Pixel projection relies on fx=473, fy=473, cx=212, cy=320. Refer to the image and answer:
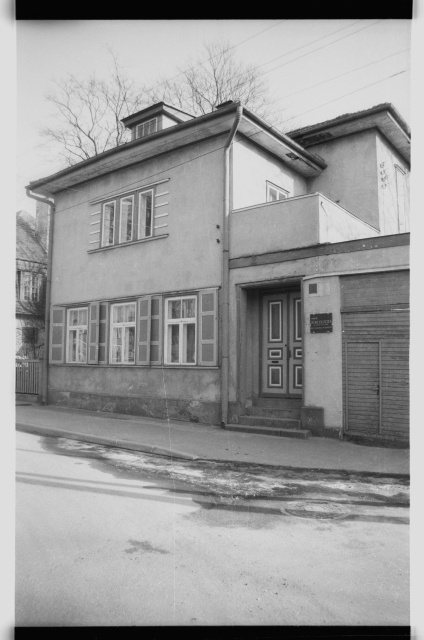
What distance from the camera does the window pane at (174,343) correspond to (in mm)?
10164

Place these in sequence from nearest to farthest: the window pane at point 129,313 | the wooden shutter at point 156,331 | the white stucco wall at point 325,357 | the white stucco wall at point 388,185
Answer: the white stucco wall at point 325,357 → the wooden shutter at point 156,331 → the window pane at point 129,313 → the white stucco wall at point 388,185

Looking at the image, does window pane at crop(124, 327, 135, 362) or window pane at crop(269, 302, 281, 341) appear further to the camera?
window pane at crop(124, 327, 135, 362)

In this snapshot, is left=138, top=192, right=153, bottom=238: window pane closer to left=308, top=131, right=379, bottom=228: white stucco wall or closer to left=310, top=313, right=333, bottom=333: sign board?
left=308, top=131, right=379, bottom=228: white stucco wall

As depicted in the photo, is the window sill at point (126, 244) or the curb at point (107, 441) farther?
the window sill at point (126, 244)

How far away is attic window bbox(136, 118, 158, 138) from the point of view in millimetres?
12195

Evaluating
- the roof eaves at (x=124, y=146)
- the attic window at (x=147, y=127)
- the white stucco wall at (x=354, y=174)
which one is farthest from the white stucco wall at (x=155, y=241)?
the white stucco wall at (x=354, y=174)

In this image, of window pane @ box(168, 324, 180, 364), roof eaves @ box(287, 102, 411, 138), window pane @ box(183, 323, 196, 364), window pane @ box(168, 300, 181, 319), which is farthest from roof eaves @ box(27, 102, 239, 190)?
window pane @ box(183, 323, 196, 364)

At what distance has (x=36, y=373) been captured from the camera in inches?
457

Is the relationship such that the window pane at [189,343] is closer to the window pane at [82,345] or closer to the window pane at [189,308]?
the window pane at [189,308]

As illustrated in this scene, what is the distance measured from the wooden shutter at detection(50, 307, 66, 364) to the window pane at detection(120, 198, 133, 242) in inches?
100

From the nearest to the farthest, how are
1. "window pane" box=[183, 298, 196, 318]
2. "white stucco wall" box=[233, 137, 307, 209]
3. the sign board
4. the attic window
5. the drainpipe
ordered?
the sign board → "white stucco wall" box=[233, 137, 307, 209] → "window pane" box=[183, 298, 196, 318] → the drainpipe → the attic window

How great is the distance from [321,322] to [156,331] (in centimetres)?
388

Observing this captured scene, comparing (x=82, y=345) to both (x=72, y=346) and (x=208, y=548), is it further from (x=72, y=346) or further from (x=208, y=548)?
(x=208, y=548)

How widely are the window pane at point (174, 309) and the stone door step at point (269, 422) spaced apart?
2.69 m
